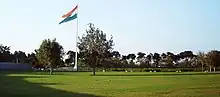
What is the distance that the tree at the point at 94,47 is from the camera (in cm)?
7738

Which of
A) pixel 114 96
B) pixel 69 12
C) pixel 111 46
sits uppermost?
pixel 69 12

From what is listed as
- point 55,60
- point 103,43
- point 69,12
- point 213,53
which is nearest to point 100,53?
point 103,43

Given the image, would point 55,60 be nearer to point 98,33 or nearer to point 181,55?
point 98,33

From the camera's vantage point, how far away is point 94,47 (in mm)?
77812

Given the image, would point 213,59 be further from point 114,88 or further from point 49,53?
point 114,88

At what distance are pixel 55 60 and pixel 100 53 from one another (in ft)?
35.6

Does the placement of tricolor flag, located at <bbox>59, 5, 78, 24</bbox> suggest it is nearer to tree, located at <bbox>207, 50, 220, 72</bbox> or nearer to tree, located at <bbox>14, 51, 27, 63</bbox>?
tree, located at <bbox>207, 50, 220, 72</bbox>

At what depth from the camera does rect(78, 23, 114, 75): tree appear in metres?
77.4

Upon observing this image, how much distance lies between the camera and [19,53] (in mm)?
188500

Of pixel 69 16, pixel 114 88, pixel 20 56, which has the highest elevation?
pixel 69 16

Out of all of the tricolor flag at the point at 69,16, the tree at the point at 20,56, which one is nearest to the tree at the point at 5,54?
the tree at the point at 20,56

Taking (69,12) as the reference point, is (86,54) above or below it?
below

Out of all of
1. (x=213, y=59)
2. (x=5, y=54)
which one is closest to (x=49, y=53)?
(x=213, y=59)

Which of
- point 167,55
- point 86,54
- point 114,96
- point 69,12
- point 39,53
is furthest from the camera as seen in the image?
point 167,55
